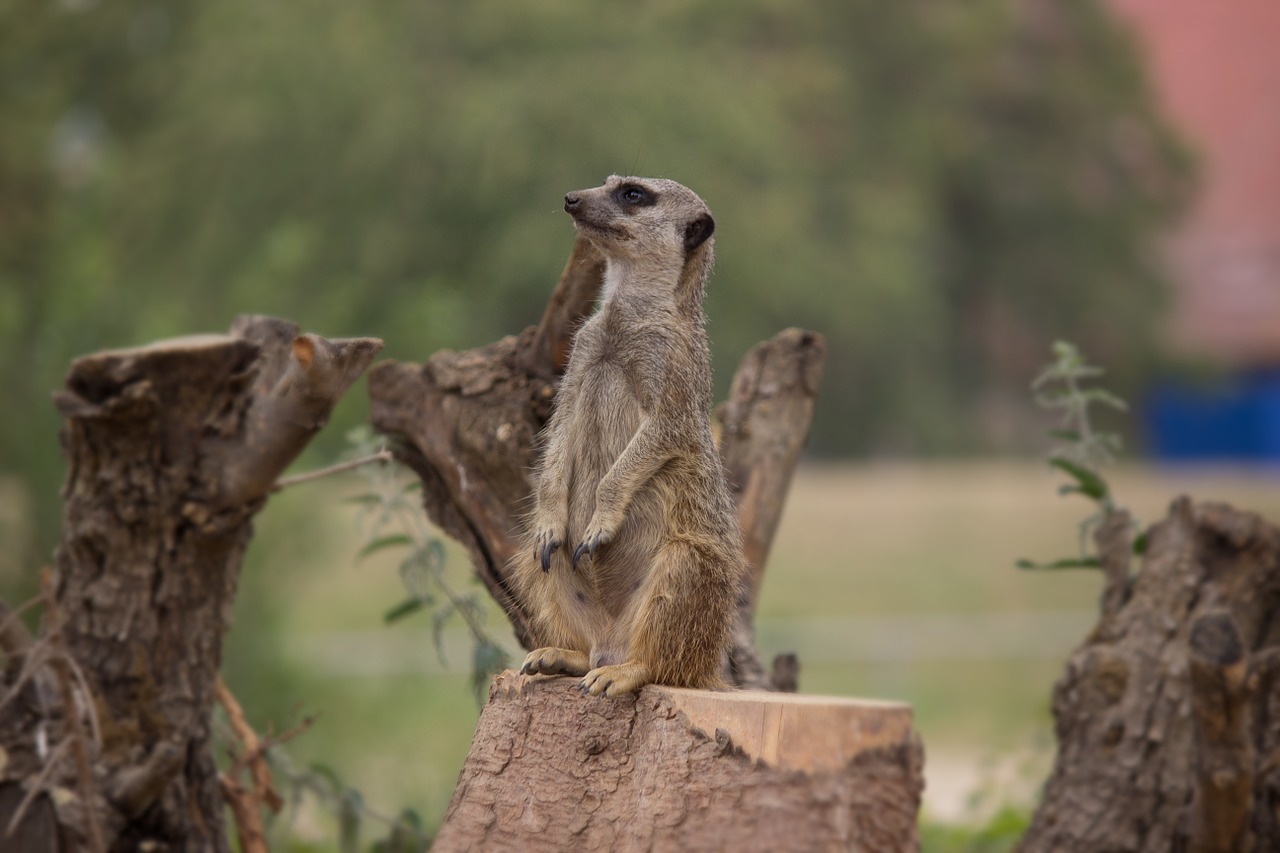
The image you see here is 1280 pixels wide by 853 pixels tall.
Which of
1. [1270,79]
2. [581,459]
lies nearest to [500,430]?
[581,459]

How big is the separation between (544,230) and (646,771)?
375 centimetres

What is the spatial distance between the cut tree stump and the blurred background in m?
1.16

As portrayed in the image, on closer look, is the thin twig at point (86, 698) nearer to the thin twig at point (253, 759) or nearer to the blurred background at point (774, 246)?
the thin twig at point (253, 759)

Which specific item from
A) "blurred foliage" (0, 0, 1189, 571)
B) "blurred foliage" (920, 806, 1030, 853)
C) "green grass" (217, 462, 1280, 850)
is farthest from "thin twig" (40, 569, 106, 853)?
"blurred foliage" (920, 806, 1030, 853)

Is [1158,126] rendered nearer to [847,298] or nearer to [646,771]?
[847,298]

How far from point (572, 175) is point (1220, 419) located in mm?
15455

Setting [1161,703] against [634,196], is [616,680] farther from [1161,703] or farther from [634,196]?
[1161,703]

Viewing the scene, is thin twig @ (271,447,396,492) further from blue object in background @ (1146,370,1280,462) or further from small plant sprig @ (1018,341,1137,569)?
blue object in background @ (1146,370,1280,462)

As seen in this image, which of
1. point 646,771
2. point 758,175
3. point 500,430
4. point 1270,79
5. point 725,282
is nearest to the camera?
point 646,771

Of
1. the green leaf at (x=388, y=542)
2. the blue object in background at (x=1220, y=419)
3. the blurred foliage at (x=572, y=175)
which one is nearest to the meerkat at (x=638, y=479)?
the green leaf at (x=388, y=542)

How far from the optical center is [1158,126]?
18.6 m

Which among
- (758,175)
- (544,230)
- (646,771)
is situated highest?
(758,175)

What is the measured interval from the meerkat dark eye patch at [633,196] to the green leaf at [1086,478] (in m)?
1.41

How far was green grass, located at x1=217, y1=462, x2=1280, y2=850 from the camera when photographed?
5973 millimetres
